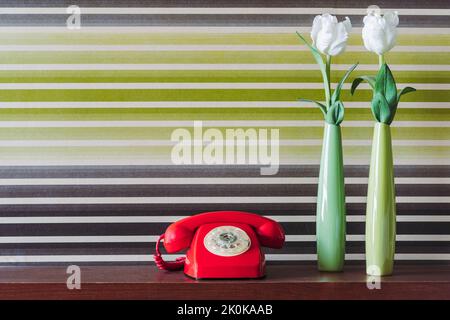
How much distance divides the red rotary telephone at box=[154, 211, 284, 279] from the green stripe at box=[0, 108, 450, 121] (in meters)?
0.27

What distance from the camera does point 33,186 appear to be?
1488 mm

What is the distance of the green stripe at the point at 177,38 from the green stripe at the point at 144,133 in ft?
0.68

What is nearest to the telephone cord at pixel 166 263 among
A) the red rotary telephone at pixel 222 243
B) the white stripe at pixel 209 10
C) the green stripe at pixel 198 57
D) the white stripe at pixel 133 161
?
the red rotary telephone at pixel 222 243

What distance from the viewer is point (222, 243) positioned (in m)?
1.27

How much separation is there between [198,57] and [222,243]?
0.48m

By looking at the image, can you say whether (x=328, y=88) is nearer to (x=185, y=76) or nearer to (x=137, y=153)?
(x=185, y=76)

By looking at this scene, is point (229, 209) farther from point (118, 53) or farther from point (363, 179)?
point (118, 53)

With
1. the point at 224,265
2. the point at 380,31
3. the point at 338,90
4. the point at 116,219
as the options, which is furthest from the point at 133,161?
the point at 380,31

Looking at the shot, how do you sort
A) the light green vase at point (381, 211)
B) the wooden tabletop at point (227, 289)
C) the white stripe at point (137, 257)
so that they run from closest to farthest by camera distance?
the wooden tabletop at point (227, 289)
the light green vase at point (381, 211)
the white stripe at point (137, 257)

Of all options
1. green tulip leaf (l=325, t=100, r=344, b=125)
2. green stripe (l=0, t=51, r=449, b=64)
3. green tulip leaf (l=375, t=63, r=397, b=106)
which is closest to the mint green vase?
green tulip leaf (l=325, t=100, r=344, b=125)

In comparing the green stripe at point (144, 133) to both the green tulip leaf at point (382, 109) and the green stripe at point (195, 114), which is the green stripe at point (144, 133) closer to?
→ the green stripe at point (195, 114)

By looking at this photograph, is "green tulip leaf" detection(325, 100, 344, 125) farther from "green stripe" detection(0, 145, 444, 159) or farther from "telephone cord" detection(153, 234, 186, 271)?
"telephone cord" detection(153, 234, 186, 271)

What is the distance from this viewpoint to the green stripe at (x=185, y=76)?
149 centimetres

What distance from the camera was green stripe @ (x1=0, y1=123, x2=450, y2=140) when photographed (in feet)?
4.88
